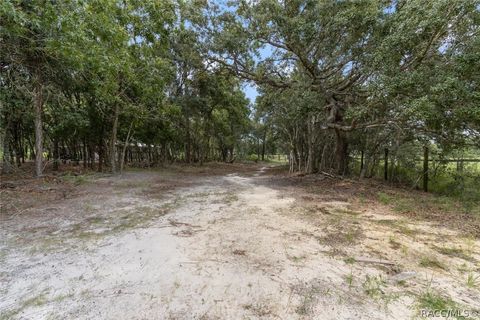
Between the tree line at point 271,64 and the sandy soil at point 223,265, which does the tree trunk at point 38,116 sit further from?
the sandy soil at point 223,265

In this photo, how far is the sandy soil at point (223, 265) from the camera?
6.18 feet

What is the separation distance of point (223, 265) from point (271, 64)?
827 cm

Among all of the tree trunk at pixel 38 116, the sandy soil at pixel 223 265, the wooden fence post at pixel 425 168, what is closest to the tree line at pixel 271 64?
the tree trunk at pixel 38 116

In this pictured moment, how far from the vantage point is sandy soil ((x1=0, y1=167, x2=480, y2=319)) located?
1884 millimetres

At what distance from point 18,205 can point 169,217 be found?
122 inches

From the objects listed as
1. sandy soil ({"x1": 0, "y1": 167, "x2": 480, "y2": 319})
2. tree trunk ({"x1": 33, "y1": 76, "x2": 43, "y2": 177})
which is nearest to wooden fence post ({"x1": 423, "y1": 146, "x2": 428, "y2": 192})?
sandy soil ({"x1": 0, "y1": 167, "x2": 480, "y2": 319})

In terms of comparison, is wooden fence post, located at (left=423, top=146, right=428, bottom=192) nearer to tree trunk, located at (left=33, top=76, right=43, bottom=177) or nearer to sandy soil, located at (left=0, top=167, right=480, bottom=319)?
sandy soil, located at (left=0, top=167, right=480, bottom=319)

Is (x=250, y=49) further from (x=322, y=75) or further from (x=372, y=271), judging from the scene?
(x=372, y=271)

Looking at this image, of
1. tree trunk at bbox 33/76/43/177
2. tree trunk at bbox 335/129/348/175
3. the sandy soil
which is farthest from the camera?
tree trunk at bbox 335/129/348/175

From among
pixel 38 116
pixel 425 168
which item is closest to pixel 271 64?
pixel 425 168

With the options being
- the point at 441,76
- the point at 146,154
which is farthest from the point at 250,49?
the point at 146,154

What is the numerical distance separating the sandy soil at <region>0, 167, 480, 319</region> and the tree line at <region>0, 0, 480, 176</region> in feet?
10.6

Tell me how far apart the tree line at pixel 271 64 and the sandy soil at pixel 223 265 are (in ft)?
10.6

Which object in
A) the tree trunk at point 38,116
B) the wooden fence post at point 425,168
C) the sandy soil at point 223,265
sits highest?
the tree trunk at point 38,116
